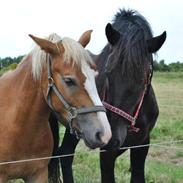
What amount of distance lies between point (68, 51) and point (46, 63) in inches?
9.3

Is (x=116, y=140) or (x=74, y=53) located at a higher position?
(x=74, y=53)

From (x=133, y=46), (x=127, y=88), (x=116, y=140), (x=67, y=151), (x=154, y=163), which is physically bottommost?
(x=154, y=163)

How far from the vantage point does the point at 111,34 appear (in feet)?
13.1

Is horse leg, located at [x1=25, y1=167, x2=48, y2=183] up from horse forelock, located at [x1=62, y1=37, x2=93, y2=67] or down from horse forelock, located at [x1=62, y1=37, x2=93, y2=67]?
down

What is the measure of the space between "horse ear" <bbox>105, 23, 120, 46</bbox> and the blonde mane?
78 centimetres

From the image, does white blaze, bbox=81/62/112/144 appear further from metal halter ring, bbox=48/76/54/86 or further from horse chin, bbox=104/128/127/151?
horse chin, bbox=104/128/127/151

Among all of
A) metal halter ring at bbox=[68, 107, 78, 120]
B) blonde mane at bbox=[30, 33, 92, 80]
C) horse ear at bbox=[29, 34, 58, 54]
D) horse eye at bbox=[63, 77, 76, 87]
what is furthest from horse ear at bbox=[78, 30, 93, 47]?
metal halter ring at bbox=[68, 107, 78, 120]

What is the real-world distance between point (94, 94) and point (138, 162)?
5.72 ft

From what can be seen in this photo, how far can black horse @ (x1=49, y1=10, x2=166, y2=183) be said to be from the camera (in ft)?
12.3

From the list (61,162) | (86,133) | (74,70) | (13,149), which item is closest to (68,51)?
(74,70)

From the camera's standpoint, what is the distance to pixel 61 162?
15.1 ft

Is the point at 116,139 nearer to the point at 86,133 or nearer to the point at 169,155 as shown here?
the point at 86,133

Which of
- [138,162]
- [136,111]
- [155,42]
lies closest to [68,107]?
[136,111]

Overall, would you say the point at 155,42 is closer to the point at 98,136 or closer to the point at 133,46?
the point at 133,46
